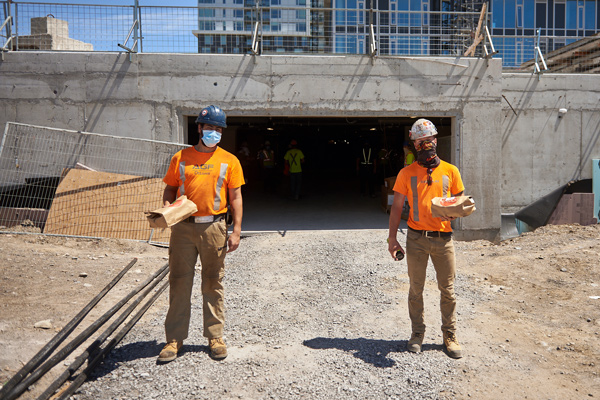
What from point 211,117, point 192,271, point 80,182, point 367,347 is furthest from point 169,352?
point 80,182

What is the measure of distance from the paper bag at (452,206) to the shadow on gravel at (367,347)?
1383 mm

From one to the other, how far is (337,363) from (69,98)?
27.3 feet

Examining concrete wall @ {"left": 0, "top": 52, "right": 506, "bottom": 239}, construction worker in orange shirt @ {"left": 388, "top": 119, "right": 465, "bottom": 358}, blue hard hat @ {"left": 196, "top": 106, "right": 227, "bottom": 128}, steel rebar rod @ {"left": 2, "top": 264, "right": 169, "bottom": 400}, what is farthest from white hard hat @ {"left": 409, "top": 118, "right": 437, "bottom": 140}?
concrete wall @ {"left": 0, "top": 52, "right": 506, "bottom": 239}

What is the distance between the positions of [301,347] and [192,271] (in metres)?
1.30

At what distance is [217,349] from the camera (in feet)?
14.3

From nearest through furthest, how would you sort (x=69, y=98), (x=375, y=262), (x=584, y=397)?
(x=584, y=397), (x=375, y=262), (x=69, y=98)

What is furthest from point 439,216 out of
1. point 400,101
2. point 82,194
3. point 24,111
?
point 24,111

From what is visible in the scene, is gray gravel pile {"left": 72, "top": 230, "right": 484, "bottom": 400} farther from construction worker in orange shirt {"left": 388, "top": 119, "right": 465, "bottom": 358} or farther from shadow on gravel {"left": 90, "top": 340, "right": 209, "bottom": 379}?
construction worker in orange shirt {"left": 388, "top": 119, "right": 465, "bottom": 358}

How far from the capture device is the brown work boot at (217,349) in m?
4.33

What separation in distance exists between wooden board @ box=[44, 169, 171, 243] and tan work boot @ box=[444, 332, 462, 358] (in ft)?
Answer: 20.0

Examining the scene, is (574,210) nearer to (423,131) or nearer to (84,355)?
(423,131)

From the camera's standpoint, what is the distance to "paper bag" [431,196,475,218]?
4051mm

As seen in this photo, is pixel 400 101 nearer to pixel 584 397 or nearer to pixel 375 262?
pixel 375 262

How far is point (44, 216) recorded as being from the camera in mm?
9461
